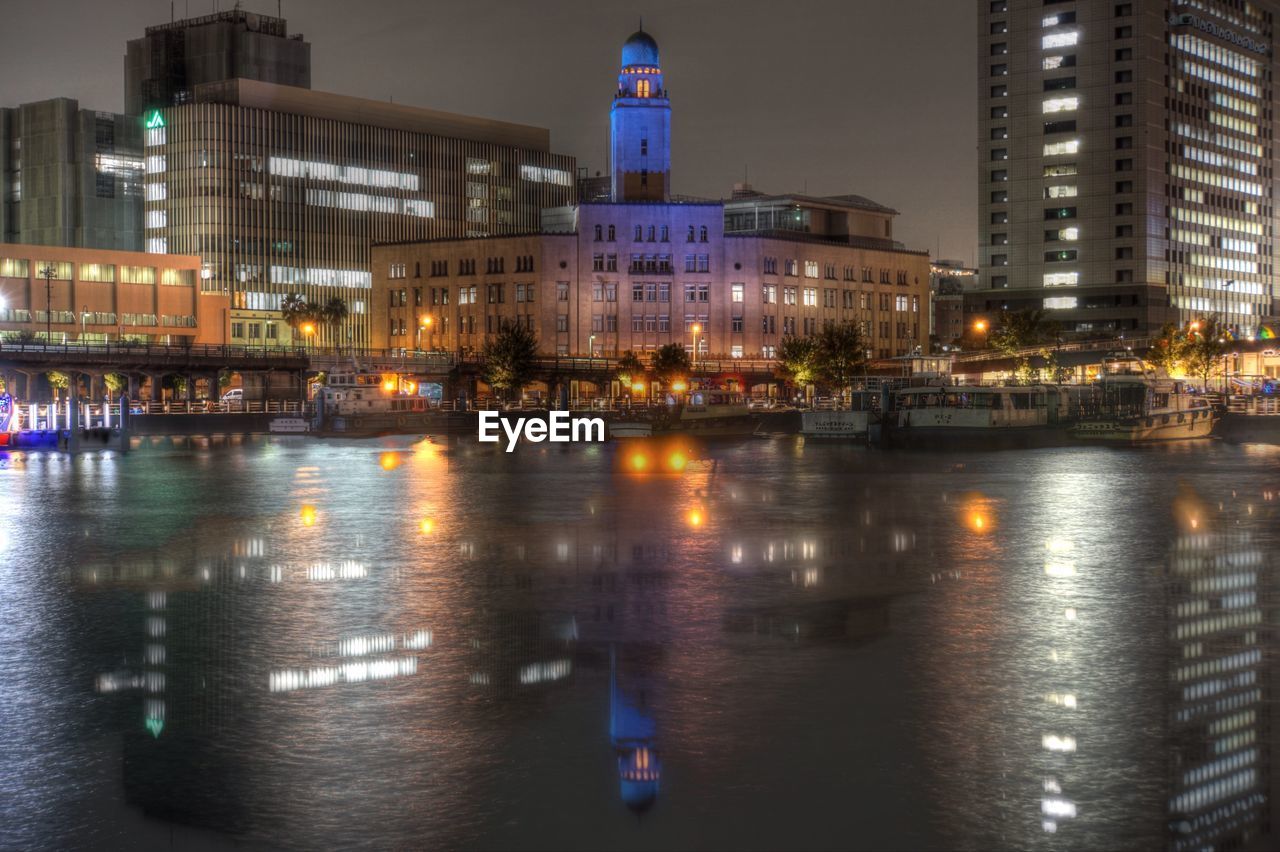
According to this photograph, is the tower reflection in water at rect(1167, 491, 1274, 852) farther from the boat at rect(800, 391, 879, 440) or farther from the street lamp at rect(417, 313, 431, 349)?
the street lamp at rect(417, 313, 431, 349)

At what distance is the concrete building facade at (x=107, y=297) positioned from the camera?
158 m

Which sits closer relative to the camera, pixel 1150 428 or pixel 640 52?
A: pixel 1150 428

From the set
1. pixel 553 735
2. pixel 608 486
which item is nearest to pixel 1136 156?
pixel 608 486

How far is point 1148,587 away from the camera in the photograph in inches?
870

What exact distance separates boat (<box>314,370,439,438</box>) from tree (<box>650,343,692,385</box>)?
43.8 m

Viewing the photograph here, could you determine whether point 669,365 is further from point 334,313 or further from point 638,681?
point 638,681

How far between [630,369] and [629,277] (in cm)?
3034

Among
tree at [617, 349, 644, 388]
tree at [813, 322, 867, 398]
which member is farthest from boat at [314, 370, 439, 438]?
tree at [813, 322, 867, 398]

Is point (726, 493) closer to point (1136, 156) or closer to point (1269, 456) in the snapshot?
point (1269, 456)

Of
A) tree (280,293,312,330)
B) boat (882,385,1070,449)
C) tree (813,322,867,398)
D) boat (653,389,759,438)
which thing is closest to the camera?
boat (882,385,1070,449)

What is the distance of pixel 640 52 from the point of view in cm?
17338

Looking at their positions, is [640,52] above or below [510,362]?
above

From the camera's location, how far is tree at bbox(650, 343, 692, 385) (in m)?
135

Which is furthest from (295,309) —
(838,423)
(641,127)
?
(838,423)
